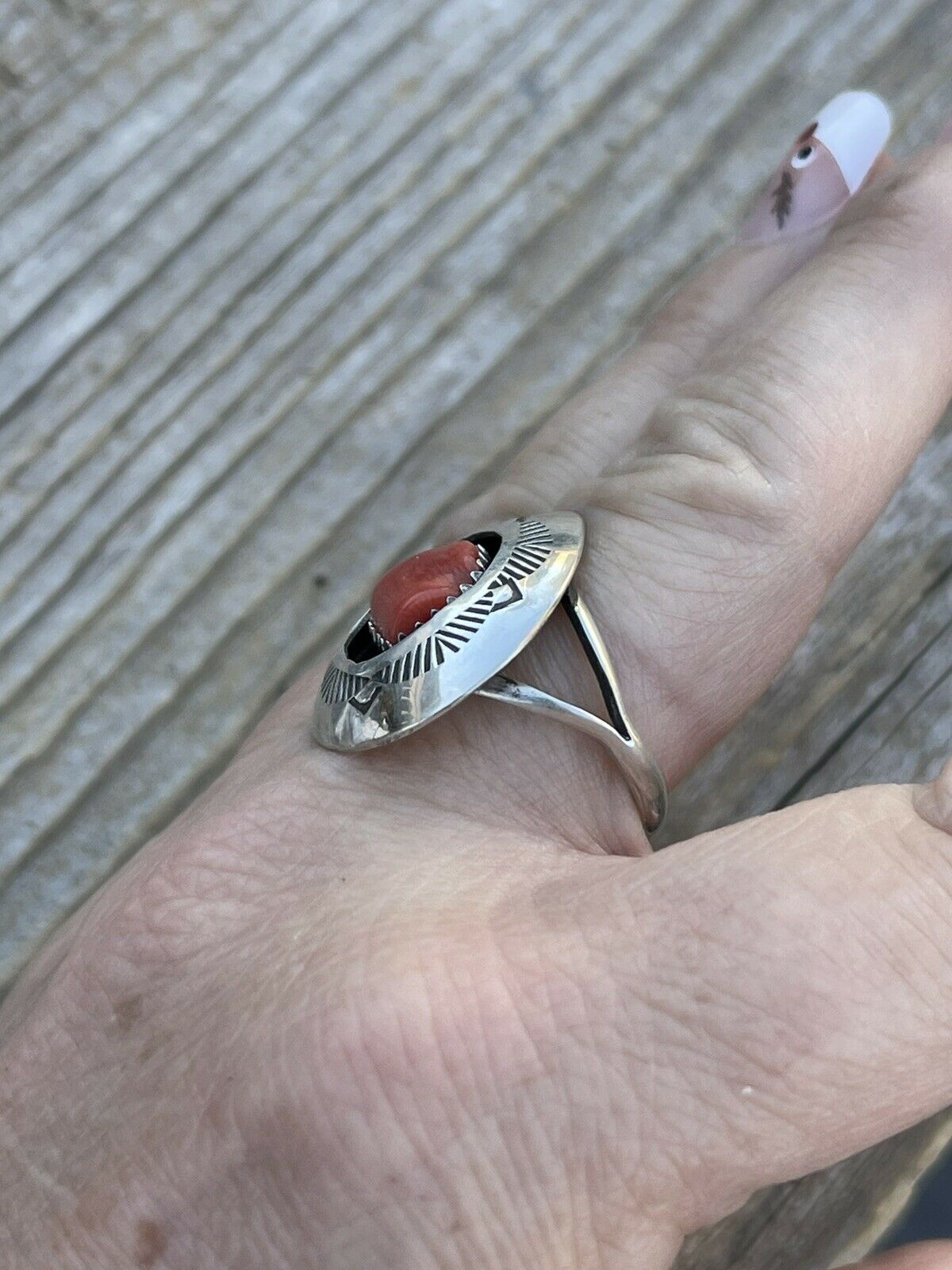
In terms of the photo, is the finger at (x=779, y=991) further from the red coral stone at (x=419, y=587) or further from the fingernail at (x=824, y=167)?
the fingernail at (x=824, y=167)

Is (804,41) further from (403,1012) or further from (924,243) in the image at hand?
(403,1012)

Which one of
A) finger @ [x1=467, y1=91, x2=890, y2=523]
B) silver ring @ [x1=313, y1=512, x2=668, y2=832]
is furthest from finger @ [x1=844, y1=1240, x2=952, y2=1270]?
finger @ [x1=467, y1=91, x2=890, y2=523]

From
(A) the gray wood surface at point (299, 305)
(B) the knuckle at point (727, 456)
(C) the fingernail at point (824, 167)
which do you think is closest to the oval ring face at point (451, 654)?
(B) the knuckle at point (727, 456)

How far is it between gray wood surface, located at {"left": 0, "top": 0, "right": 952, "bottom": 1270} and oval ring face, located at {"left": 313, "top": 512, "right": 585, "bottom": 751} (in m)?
0.25

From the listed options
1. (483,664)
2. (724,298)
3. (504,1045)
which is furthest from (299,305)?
(504,1045)

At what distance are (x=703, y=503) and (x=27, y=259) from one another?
668mm

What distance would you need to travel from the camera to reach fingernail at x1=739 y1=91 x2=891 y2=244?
38.6 inches

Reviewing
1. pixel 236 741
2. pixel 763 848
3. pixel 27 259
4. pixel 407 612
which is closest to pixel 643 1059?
pixel 763 848

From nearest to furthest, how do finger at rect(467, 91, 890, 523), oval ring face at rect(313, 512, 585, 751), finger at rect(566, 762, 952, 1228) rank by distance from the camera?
finger at rect(566, 762, 952, 1228)
oval ring face at rect(313, 512, 585, 751)
finger at rect(467, 91, 890, 523)

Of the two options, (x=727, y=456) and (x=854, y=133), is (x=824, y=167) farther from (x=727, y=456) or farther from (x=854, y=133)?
(x=727, y=456)

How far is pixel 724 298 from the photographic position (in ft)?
3.25

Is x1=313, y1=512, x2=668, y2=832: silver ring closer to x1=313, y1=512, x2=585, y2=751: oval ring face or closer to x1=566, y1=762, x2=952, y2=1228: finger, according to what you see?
x1=313, y1=512, x2=585, y2=751: oval ring face

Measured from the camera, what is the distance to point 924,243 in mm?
873

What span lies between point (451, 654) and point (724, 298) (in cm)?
44
